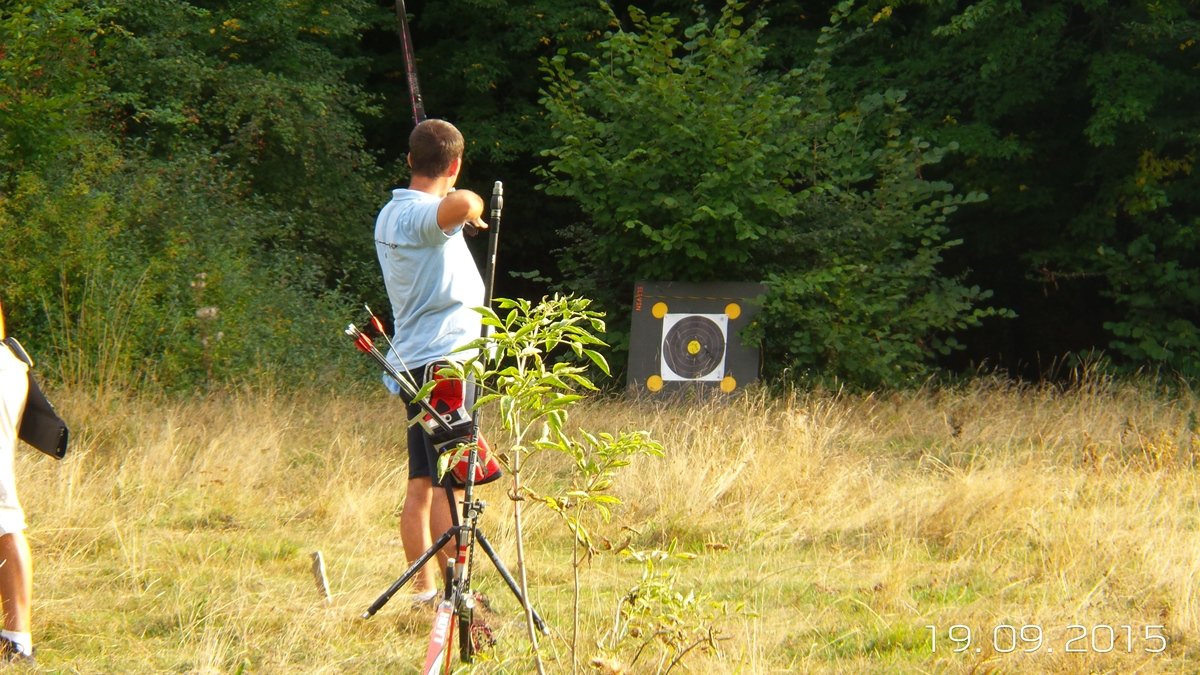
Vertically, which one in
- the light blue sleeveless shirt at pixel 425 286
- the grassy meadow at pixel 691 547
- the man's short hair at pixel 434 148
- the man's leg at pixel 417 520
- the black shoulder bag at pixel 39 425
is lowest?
the grassy meadow at pixel 691 547

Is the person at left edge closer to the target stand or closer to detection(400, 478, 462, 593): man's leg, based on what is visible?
detection(400, 478, 462, 593): man's leg

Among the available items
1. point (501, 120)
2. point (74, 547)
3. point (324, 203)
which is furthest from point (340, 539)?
point (501, 120)

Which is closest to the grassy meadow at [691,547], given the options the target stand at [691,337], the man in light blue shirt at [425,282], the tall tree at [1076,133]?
the man in light blue shirt at [425,282]

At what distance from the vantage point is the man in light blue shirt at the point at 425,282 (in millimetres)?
4680

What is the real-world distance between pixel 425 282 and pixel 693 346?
306 inches

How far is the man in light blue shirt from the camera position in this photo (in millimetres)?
4680

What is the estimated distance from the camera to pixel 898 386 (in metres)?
12.3

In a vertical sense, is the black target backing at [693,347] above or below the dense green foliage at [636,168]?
below

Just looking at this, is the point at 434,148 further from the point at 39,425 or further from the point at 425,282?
the point at 39,425

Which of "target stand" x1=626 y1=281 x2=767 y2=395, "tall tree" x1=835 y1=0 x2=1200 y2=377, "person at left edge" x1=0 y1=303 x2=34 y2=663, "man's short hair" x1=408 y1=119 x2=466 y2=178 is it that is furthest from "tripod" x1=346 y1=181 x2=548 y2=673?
"tall tree" x1=835 y1=0 x2=1200 y2=377

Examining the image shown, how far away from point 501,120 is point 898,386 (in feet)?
30.0

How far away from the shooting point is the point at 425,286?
186 inches
